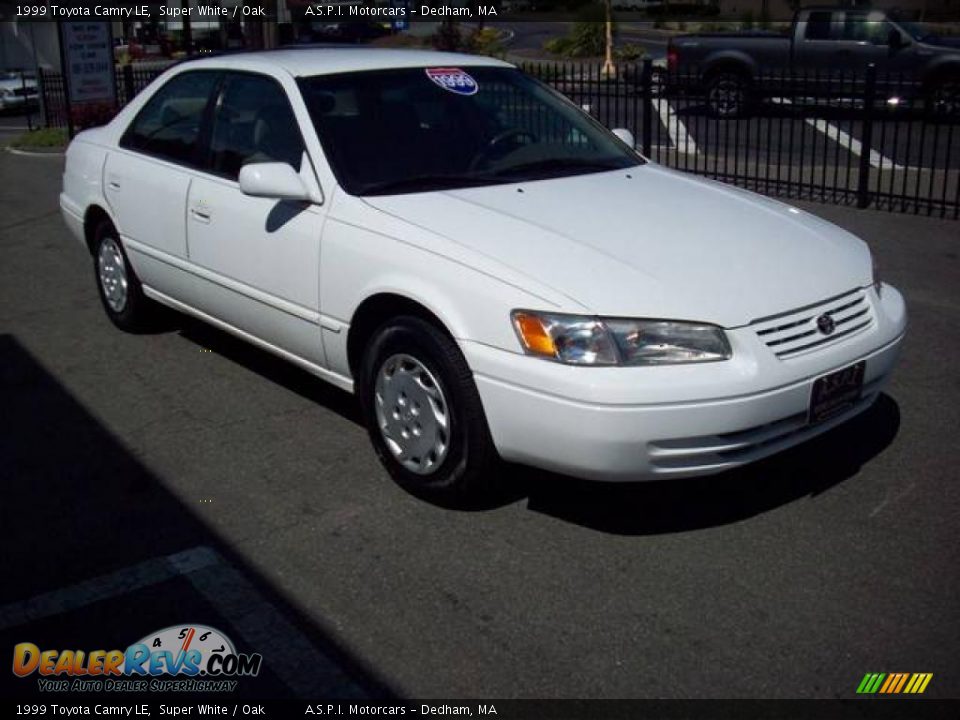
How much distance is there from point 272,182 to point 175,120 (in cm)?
168

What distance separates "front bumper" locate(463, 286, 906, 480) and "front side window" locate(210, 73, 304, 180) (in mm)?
1692

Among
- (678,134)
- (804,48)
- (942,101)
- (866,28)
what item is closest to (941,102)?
(942,101)

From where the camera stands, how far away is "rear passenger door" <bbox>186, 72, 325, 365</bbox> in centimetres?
490

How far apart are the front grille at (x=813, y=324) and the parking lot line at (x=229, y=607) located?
1.88 m

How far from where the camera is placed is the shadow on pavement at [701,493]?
14.4 ft

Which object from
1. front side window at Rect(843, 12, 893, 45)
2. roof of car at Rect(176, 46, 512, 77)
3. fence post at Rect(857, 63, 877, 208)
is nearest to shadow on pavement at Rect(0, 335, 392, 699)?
roof of car at Rect(176, 46, 512, 77)

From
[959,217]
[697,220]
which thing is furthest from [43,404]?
[959,217]

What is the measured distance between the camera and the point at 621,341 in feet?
12.6

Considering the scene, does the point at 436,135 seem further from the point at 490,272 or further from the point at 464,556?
the point at 464,556

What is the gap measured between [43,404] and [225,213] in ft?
4.81

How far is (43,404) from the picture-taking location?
581cm

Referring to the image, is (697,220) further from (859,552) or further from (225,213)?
(225,213)

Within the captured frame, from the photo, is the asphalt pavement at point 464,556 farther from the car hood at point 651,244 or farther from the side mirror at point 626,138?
the side mirror at point 626,138

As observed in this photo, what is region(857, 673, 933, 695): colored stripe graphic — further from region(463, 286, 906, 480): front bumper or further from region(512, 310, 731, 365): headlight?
region(512, 310, 731, 365): headlight
